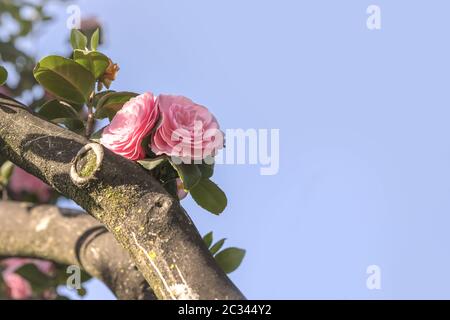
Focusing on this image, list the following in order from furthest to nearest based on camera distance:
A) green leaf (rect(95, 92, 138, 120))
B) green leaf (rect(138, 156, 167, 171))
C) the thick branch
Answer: the thick branch < green leaf (rect(95, 92, 138, 120)) < green leaf (rect(138, 156, 167, 171))

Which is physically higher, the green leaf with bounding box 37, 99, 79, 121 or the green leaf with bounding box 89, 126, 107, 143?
the green leaf with bounding box 37, 99, 79, 121

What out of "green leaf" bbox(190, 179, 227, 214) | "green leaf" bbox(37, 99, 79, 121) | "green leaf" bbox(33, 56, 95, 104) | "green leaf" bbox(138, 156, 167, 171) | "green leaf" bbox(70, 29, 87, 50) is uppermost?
"green leaf" bbox(70, 29, 87, 50)

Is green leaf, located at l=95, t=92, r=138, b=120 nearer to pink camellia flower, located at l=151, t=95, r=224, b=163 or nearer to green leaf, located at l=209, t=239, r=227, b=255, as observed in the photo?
pink camellia flower, located at l=151, t=95, r=224, b=163

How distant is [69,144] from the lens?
111 cm

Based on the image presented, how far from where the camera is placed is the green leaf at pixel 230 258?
152cm

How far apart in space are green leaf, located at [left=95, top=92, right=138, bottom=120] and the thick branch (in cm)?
50

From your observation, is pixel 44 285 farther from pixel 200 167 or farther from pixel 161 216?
pixel 161 216

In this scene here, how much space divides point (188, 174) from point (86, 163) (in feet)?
0.52

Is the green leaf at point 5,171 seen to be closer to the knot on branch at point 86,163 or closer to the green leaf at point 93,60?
the green leaf at point 93,60

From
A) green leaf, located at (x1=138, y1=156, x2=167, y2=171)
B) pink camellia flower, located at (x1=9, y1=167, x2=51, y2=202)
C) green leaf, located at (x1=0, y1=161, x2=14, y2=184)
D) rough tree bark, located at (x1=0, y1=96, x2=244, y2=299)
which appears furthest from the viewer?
pink camellia flower, located at (x1=9, y1=167, x2=51, y2=202)

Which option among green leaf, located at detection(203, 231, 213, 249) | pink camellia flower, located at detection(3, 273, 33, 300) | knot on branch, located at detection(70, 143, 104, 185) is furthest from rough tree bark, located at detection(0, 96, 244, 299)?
pink camellia flower, located at detection(3, 273, 33, 300)

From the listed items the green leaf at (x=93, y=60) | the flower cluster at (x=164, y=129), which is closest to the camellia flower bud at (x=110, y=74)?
the green leaf at (x=93, y=60)

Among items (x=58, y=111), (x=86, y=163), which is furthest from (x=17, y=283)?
(x=86, y=163)

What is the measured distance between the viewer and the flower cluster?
3.72 ft
